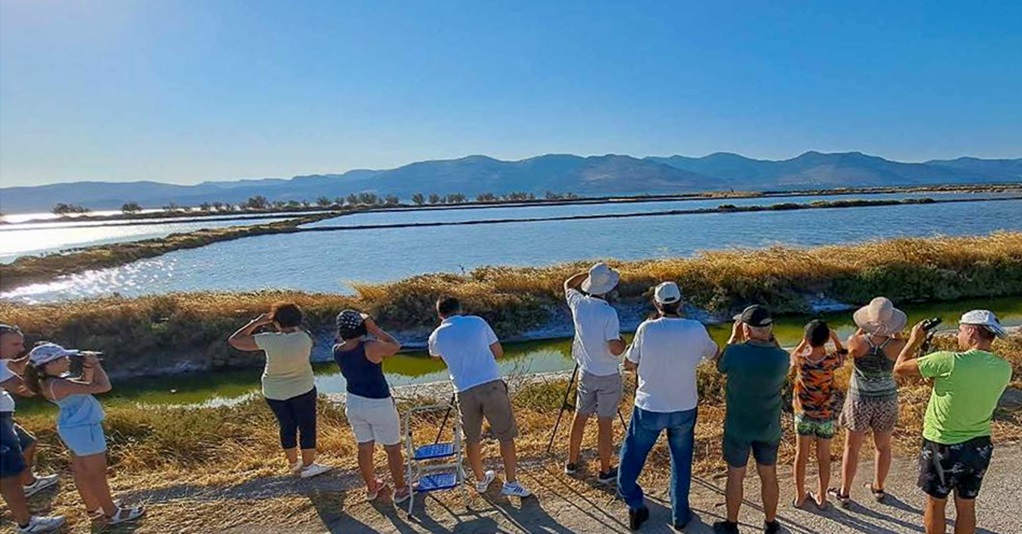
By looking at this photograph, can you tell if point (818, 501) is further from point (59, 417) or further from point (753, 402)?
point (59, 417)

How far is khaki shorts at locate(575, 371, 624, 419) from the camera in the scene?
4.82 metres

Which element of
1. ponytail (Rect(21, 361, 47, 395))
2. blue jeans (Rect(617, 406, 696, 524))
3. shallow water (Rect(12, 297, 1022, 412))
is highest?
ponytail (Rect(21, 361, 47, 395))

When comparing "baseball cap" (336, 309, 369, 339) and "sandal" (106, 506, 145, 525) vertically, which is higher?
"baseball cap" (336, 309, 369, 339)

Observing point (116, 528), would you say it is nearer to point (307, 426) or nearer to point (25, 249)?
point (307, 426)

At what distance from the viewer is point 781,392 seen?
4.17m

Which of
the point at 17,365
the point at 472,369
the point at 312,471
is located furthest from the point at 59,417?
the point at 472,369

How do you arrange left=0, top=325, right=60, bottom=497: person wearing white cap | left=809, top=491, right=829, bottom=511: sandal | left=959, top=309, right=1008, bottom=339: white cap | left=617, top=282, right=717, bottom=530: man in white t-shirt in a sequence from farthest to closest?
1. left=809, top=491, right=829, bottom=511: sandal
2. left=0, top=325, right=60, bottom=497: person wearing white cap
3. left=617, top=282, right=717, bottom=530: man in white t-shirt
4. left=959, top=309, right=1008, bottom=339: white cap

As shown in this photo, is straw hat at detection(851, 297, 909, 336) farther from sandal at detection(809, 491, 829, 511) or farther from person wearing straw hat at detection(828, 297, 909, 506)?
sandal at detection(809, 491, 829, 511)

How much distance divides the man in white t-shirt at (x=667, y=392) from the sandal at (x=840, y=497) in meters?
1.31

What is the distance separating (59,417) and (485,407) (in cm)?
338

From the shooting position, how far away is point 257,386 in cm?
1297

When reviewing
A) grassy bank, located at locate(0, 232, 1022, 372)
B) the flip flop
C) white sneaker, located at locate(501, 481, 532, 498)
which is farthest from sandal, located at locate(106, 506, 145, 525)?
grassy bank, located at locate(0, 232, 1022, 372)

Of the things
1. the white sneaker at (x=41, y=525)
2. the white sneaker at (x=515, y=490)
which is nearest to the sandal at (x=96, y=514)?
the white sneaker at (x=41, y=525)

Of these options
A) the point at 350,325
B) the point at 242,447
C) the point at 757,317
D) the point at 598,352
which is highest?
the point at 757,317
